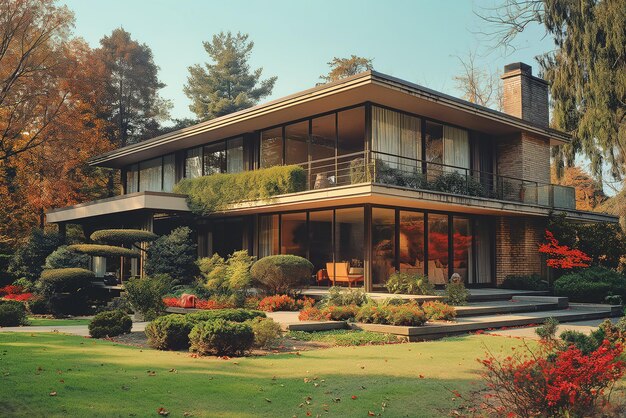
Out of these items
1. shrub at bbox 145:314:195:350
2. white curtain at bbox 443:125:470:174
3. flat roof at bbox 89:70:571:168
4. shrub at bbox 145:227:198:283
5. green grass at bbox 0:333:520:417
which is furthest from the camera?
white curtain at bbox 443:125:470:174

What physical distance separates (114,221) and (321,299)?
15214mm

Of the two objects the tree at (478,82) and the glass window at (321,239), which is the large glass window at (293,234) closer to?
the glass window at (321,239)

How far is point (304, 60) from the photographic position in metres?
17.9

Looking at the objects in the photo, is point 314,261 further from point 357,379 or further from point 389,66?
point 389,66

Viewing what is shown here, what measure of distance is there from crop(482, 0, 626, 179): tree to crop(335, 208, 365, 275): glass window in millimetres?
8459

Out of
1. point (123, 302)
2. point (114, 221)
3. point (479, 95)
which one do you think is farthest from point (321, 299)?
point (479, 95)

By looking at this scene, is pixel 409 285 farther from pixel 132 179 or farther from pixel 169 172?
pixel 132 179

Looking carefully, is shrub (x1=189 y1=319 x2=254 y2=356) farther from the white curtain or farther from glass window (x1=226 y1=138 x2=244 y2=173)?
glass window (x1=226 y1=138 x2=244 y2=173)

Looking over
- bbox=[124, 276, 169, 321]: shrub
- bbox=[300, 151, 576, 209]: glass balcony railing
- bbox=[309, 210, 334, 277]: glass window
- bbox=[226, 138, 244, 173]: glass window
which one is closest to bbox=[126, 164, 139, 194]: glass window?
bbox=[226, 138, 244, 173]: glass window

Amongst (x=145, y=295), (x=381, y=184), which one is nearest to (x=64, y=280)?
(x=145, y=295)

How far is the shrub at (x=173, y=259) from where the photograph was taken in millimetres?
21625

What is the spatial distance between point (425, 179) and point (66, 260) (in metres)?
14.5

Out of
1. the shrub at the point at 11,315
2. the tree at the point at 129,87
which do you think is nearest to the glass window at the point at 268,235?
the shrub at the point at 11,315

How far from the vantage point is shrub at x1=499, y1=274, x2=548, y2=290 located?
22219 millimetres
